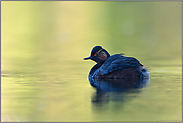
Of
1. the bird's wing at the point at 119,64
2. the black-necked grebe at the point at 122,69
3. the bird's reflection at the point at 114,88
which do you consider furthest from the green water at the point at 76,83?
the bird's wing at the point at 119,64

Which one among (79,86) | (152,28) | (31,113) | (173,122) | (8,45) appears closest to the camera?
(173,122)

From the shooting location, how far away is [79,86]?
849 centimetres

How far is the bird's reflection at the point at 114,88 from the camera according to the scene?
273 inches

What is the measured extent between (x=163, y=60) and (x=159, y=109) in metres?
7.35

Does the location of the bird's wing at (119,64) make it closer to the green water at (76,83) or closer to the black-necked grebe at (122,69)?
the black-necked grebe at (122,69)

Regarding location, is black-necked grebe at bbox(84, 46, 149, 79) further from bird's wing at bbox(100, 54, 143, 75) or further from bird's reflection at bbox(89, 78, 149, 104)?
bird's reflection at bbox(89, 78, 149, 104)

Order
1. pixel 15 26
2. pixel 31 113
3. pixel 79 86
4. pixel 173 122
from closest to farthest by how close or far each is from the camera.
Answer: pixel 173 122, pixel 31 113, pixel 79 86, pixel 15 26

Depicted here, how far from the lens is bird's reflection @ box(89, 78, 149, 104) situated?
6941 millimetres

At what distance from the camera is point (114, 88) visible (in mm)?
8000

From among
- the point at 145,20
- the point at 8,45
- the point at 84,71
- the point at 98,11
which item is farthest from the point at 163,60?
the point at 98,11

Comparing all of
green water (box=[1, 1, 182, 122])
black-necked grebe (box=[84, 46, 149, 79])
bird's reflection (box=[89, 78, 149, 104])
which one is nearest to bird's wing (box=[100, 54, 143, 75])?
black-necked grebe (box=[84, 46, 149, 79])

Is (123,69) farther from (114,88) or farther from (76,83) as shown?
(76,83)

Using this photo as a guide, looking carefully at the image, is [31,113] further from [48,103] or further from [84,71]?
[84,71]

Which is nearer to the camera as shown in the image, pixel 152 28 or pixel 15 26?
pixel 152 28
